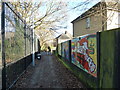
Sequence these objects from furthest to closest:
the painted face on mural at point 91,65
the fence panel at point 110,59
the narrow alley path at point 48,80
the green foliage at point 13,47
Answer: the narrow alley path at point 48,80 → the green foliage at point 13,47 → the painted face on mural at point 91,65 → the fence panel at point 110,59

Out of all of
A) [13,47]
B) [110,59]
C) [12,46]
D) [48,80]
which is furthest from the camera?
[48,80]

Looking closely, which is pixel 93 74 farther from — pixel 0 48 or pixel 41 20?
pixel 41 20

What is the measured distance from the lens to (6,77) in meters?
3.81

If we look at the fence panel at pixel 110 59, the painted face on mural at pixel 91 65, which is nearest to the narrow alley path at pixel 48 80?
the painted face on mural at pixel 91 65

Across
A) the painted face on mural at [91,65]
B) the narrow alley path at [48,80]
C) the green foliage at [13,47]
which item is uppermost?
the green foliage at [13,47]

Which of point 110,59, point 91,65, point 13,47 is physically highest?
point 13,47

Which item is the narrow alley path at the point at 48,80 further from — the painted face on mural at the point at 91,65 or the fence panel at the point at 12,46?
A: the painted face on mural at the point at 91,65

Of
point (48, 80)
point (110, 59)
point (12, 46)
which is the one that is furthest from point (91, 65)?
point (12, 46)

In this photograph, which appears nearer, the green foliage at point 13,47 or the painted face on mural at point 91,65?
the painted face on mural at point 91,65

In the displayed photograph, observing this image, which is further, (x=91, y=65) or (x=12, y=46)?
(x=12, y=46)

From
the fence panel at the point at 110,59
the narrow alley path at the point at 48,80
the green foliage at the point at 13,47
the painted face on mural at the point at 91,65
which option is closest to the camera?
the fence panel at the point at 110,59

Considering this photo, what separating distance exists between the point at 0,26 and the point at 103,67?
3162mm

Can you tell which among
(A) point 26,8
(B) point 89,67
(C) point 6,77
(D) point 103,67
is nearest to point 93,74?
(B) point 89,67

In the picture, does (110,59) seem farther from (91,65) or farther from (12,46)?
(12,46)
